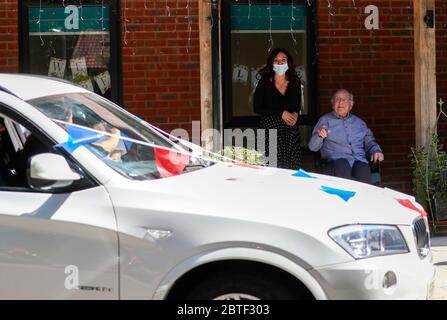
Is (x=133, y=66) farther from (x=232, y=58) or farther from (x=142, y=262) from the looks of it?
(x=142, y=262)

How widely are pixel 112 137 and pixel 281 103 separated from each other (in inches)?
162

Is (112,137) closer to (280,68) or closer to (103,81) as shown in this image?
(280,68)

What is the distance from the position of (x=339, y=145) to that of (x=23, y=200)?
15.3 feet

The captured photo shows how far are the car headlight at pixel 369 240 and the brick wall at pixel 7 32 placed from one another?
6184mm

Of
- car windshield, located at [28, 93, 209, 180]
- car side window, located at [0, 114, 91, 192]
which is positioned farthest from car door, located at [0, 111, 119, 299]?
car windshield, located at [28, 93, 209, 180]

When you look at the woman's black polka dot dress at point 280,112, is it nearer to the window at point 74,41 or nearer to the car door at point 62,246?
the window at point 74,41

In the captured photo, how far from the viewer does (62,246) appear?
424cm

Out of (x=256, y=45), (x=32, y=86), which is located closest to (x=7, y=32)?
(x=256, y=45)

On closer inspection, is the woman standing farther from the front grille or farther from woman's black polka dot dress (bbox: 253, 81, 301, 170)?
the front grille

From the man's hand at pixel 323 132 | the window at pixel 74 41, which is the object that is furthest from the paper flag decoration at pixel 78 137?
the window at pixel 74 41

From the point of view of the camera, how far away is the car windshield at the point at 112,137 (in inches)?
179

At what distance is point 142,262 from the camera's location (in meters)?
4.20

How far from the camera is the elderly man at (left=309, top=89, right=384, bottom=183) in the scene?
328 inches

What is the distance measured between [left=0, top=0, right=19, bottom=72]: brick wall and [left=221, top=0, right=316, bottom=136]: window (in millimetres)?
2426
